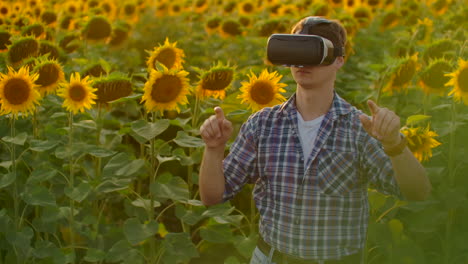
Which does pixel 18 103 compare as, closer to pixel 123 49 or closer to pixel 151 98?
pixel 151 98

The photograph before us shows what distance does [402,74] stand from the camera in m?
3.20

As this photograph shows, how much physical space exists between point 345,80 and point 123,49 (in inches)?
101

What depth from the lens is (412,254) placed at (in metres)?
2.85

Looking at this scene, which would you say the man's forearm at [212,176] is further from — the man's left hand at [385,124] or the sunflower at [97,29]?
the sunflower at [97,29]

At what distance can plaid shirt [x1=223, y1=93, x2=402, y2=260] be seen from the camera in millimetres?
2223

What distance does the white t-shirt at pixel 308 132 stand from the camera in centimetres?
225

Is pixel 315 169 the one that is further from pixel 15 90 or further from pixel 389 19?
pixel 389 19

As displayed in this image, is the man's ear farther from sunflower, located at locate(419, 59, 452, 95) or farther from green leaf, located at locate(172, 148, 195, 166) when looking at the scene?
green leaf, located at locate(172, 148, 195, 166)

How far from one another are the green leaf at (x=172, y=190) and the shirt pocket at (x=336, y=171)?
3.06ft

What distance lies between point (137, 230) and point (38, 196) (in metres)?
0.53

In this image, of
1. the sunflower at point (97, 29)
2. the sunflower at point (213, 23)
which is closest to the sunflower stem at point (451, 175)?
the sunflower at point (97, 29)

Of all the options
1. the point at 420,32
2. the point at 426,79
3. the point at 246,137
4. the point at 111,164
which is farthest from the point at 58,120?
the point at 420,32

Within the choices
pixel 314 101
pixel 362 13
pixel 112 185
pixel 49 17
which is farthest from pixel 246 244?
pixel 362 13

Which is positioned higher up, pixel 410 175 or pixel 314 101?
pixel 314 101
